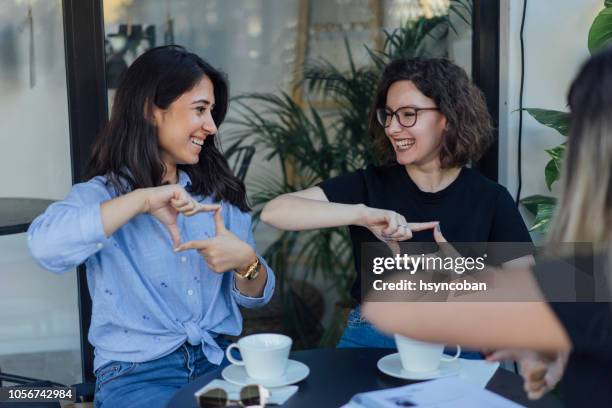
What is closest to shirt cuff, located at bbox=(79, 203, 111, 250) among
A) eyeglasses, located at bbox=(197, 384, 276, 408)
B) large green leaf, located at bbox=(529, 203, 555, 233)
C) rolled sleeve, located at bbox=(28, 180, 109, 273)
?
rolled sleeve, located at bbox=(28, 180, 109, 273)

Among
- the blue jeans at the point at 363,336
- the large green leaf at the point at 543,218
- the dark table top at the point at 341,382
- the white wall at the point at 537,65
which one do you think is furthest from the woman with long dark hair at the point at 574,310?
the white wall at the point at 537,65

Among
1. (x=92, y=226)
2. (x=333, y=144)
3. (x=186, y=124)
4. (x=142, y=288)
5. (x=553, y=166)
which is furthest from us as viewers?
(x=333, y=144)

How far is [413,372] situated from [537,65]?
1.56 m

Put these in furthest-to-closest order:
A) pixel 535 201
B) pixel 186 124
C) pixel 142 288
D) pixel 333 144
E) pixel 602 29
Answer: pixel 333 144 < pixel 535 201 < pixel 602 29 < pixel 186 124 < pixel 142 288

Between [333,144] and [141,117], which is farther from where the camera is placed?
[333,144]

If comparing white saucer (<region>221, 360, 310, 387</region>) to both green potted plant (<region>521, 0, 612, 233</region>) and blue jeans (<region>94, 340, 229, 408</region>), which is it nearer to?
blue jeans (<region>94, 340, 229, 408</region>)

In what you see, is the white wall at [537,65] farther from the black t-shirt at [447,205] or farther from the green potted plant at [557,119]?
the black t-shirt at [447,205]

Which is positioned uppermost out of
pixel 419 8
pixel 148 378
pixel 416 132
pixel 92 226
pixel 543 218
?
pixel 419 8

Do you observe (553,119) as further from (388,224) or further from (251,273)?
(251,273)

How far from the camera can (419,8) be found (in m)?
3.99

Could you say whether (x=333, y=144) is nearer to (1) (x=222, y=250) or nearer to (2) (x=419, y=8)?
(2) (x=419, y=8)

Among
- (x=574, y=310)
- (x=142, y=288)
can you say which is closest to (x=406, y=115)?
(x=142, y=288)

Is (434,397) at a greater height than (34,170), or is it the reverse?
(34,170)

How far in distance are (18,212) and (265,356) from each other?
1372mm
